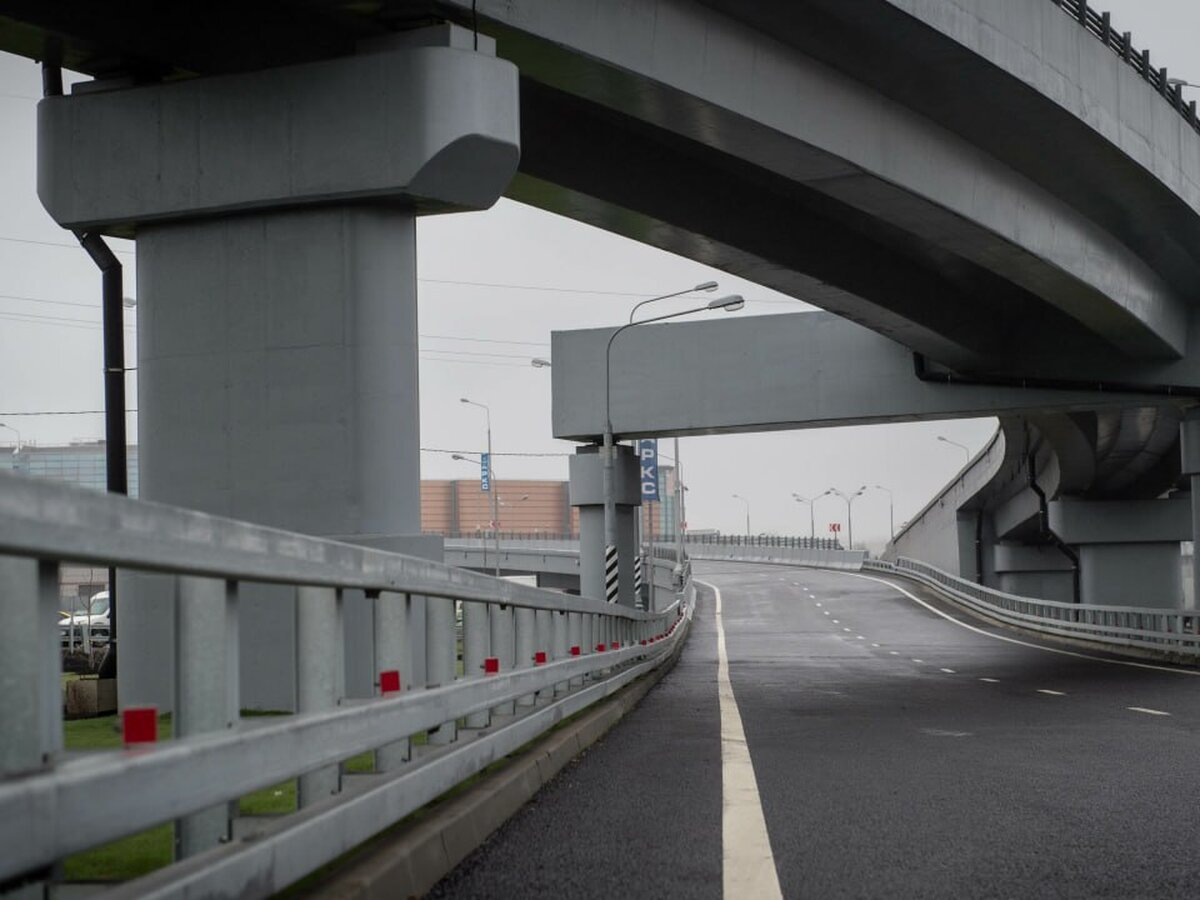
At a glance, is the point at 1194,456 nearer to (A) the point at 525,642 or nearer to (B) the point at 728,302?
(B) the point at 728,302

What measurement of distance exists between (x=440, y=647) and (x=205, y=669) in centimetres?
331

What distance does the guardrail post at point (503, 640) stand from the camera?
10031mm

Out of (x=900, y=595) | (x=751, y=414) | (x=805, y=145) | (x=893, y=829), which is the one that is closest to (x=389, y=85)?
(x=805, y=145)

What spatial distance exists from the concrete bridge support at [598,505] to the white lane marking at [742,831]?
989 inches

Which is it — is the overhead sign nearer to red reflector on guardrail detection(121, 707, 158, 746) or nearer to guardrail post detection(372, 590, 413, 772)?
guardrail post detection(372, 590, 413, 772)

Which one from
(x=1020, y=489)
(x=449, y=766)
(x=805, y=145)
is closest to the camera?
(x=449, y=766)

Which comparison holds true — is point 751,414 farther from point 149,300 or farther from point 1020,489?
point 1020,489

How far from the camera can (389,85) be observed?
13.5 m

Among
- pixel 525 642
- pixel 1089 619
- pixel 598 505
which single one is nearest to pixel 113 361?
pixel 525 642

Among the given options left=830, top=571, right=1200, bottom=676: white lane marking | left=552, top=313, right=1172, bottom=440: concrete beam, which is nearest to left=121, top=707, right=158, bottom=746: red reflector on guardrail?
left=830, top=571, right=1200, bottom=676: white lane marking

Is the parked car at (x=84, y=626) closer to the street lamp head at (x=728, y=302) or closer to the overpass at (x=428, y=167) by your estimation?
the street lamp head at (x=728, y=302)

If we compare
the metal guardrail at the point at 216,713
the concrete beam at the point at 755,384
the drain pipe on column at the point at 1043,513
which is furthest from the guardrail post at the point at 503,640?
the drain pipe on column at the point at 1043,513

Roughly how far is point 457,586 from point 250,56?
817 cm

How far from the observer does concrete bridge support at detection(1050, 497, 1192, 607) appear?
5469cm
